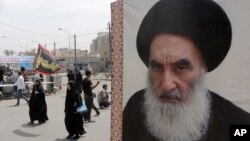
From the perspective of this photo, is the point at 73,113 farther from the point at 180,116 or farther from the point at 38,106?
the point at 180,116

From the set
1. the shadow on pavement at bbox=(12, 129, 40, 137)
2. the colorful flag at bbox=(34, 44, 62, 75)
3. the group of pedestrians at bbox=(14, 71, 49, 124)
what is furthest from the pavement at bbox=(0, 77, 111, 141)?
the colorful flag at bbox=(34, 44, 62, 75)

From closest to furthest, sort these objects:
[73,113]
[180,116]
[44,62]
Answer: [180,116], [73,113], [44,62]

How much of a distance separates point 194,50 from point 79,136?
6556 millimetres

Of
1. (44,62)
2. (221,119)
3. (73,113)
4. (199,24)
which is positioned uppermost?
(44,62)

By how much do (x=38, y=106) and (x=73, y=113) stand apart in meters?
2.86

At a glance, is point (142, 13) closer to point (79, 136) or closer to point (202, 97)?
point (202, 97)

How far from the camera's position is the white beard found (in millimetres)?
3951

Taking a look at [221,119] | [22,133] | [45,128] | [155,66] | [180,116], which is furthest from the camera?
[45,128]

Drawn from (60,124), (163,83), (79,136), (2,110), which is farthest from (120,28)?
(2,110)

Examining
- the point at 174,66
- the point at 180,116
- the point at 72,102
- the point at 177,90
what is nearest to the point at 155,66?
the point at 174,66

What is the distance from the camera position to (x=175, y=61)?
4066 millimetres

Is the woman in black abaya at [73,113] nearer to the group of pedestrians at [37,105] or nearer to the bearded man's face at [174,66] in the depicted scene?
the group of pedestrians at [37,105]

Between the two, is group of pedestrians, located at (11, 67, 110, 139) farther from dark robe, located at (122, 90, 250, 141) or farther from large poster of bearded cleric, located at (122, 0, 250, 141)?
dark robe, located at (122, 90, 250, 141)

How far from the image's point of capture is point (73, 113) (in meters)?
9.79
